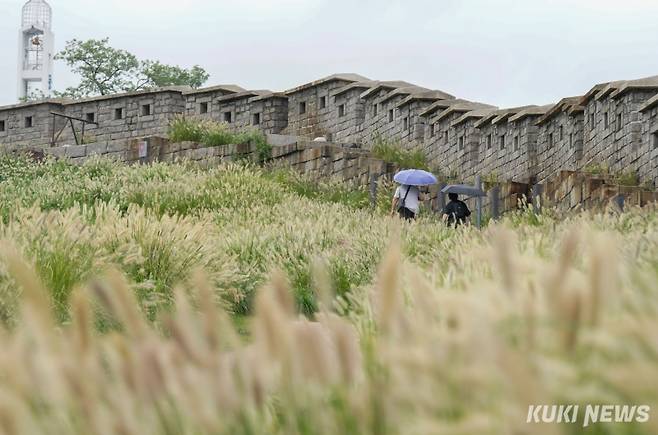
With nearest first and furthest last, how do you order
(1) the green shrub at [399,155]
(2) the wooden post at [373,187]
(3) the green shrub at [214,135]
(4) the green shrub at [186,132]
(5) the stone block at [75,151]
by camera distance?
(2) the wooden post at [373,187] → (1) the green shrub at [399,155] → (3) the green shrub at [214,135] → (4) the green shrub at [186,132] → (5) the stone block at [75,151]

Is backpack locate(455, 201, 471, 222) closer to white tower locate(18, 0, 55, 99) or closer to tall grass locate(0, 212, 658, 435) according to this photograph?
tall grass locate(0, 212, 658, 435)

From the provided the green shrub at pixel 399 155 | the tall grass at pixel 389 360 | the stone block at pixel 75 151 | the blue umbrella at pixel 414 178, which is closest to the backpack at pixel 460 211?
the blue umbrella at pixel 414 178

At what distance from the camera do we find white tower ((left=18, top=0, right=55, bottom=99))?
86625 mm

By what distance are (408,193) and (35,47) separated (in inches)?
3130

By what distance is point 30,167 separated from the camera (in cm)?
2120

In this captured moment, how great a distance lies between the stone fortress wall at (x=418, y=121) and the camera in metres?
14.1

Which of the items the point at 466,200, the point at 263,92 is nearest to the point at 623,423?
the point at 466,200

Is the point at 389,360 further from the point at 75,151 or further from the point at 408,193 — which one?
the point at 75,151

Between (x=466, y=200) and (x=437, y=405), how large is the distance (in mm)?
14060

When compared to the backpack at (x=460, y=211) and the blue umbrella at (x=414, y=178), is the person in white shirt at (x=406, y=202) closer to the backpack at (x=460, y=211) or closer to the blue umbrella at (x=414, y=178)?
the blue umbrella at (x=414, y=178)

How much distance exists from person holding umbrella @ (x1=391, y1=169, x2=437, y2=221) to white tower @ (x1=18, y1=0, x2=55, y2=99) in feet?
247

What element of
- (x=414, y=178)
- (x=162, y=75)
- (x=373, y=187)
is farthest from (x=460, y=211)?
(x=162, y=75)

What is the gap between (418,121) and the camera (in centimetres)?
2131

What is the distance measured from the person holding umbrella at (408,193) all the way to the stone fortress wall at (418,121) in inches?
93.4
